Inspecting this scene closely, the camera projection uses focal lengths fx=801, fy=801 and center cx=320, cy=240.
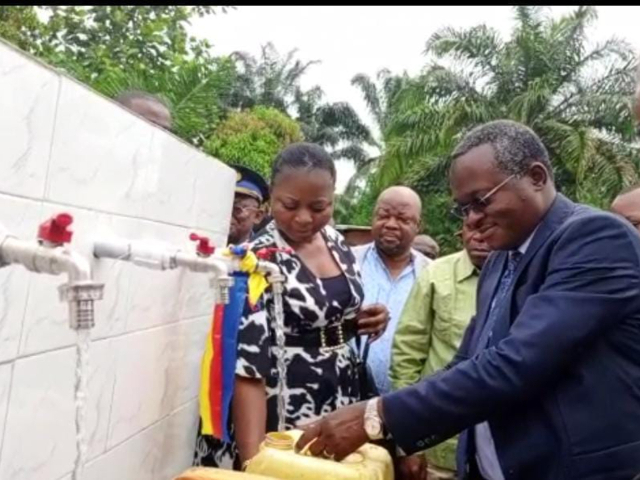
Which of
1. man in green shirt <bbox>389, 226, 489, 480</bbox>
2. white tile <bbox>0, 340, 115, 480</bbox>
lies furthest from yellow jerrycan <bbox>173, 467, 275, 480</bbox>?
man in green shirt <bbox>389, 226, 489, 480</bbox>

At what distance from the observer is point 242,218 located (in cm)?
337

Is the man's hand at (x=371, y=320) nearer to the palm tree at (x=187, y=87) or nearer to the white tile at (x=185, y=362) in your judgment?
the white tile at (x=185, y=362)

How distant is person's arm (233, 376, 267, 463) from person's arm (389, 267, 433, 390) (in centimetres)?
94

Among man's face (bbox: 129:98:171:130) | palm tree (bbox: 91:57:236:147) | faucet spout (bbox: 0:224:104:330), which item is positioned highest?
palm tree (bbox: 91:57:236:147)

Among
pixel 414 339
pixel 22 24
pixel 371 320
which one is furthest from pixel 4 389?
pixel 22 24

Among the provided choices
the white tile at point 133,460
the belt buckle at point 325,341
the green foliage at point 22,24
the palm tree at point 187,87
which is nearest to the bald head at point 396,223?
the belt buckle at point 325,341

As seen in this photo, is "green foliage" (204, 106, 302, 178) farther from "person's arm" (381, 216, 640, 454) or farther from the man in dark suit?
"person's arm" (381, 216, 640, 454)

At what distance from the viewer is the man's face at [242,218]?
3.37 meters

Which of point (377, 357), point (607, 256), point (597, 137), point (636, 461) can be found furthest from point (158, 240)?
point (597, 137)

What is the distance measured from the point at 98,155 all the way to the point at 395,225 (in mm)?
2124

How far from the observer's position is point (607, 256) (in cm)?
168

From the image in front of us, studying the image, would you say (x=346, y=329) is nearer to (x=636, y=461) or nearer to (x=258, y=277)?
(x=258, y=277)

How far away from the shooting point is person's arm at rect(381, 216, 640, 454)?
164 cm

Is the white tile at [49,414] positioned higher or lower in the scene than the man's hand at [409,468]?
higher
